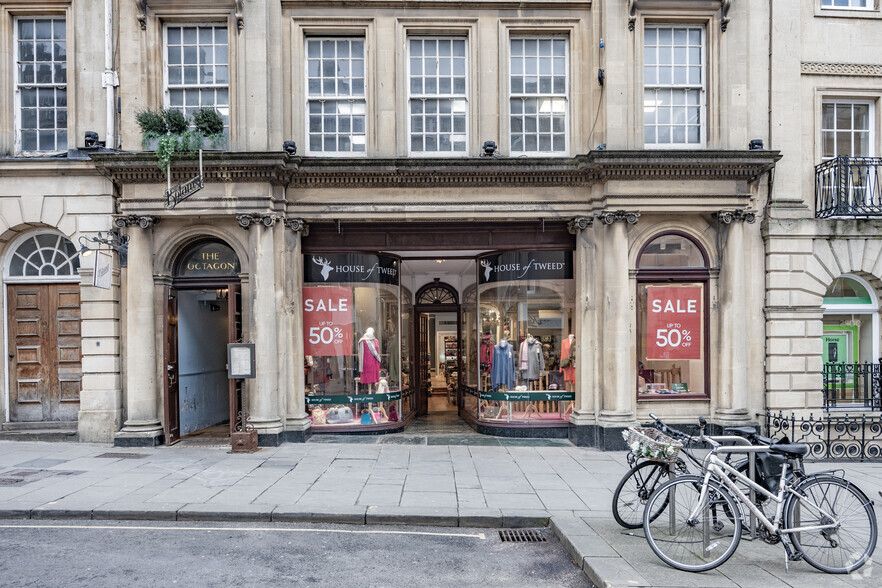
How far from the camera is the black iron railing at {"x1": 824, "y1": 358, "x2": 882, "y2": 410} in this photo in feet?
39.8

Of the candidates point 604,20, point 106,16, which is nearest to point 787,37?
point 604,20

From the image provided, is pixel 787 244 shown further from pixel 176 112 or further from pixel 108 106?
pixel 108 106

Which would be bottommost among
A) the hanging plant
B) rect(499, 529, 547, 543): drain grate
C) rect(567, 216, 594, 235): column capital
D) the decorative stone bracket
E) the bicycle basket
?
rect(499, 529, 547, 543): drain grate

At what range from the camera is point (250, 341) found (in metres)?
11.6

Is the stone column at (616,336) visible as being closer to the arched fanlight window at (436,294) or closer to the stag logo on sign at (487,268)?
the stag logo on sign at (487,268)

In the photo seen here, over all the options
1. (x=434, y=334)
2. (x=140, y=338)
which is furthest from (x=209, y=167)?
(x=434, y=334)

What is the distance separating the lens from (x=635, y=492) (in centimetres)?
687

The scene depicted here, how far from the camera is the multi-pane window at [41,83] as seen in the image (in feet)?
40.0

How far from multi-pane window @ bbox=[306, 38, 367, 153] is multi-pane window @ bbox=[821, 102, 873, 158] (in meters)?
9.91

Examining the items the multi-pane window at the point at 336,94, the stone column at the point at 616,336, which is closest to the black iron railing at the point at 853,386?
the stone column at the point at 616,336

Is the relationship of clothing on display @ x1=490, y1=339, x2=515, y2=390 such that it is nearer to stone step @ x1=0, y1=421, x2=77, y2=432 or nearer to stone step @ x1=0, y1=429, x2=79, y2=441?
stone step @ x1=0, y1=429, x2=79, y2=441

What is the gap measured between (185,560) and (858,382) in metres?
13.1

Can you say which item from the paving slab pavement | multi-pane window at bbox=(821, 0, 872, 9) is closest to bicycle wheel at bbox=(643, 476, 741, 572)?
the paving slab pavement

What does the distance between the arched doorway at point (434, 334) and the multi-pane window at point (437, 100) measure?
3.96m
